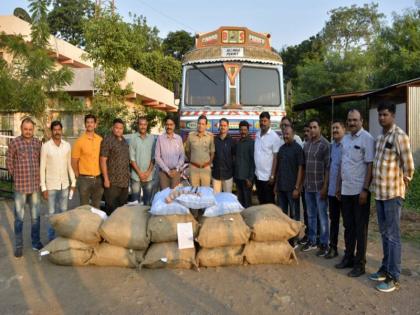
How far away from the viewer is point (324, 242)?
5.23 meters

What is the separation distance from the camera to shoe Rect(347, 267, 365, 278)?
447 cm

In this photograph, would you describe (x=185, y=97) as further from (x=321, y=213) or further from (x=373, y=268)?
(x=373, y=268)

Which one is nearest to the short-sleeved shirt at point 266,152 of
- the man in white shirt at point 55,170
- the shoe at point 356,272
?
the shoe at point 356,272

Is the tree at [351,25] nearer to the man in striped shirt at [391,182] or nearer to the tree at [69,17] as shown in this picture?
the tree at [69,17]

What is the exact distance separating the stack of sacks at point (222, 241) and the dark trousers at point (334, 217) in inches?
45.7

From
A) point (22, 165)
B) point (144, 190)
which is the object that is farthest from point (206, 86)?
point (22, 165)

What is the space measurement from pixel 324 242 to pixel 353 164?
4.02 feet

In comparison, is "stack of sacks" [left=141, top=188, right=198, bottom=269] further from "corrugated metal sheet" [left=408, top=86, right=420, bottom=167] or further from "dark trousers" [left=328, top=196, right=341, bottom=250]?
"corrugated metal sheet" [left=408, top=86, right=420, bottom=167]

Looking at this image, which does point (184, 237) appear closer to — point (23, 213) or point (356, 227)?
point (356, 227)

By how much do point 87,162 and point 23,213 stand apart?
1.05 meters

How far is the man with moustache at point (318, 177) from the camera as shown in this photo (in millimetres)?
5172

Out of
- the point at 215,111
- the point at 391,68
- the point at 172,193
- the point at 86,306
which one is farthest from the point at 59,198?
the point at 391,68

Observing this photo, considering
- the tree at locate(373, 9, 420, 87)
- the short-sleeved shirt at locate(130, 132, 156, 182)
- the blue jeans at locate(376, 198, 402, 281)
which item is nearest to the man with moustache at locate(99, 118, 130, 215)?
the short-sleeved shirt at locate(130, 132, 156, 182)

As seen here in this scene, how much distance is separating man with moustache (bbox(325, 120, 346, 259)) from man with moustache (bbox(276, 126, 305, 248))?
0.50m
